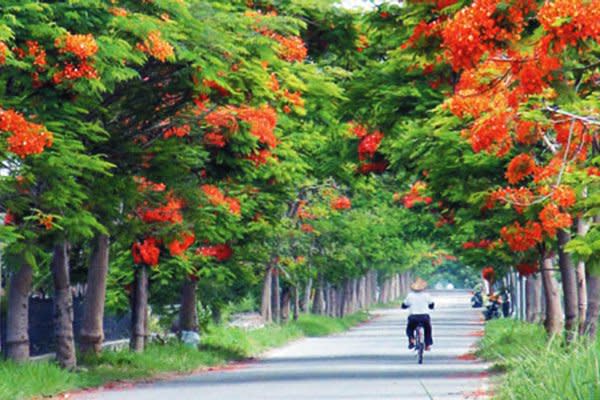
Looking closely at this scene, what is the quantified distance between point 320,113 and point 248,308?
74465 mm

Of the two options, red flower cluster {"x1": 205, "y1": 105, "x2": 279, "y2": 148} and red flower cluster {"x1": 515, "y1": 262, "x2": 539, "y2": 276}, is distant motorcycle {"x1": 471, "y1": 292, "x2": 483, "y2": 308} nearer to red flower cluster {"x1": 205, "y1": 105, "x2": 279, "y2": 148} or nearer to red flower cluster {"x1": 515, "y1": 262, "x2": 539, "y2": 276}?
red flower cluster {"x1": 515, "y1": 262, "x2": 539, "y2": 276}

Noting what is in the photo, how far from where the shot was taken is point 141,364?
29109mm

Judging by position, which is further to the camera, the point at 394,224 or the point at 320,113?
the point at 394,224

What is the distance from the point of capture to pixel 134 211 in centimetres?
2625

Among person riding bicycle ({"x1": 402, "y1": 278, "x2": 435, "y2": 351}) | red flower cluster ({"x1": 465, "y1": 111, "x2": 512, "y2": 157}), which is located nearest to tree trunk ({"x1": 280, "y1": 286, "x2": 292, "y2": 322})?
person riding bicycle ({"x1": 402, "y1": 278, "x2": 435, "y2": 351})

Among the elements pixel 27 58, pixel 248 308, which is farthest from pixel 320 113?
pixel 248 308

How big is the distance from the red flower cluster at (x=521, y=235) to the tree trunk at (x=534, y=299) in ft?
88.9

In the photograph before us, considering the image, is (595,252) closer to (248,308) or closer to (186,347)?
(186,347)

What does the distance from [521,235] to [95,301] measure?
9.54m

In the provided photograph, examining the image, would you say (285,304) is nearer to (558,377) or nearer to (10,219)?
(10,219)

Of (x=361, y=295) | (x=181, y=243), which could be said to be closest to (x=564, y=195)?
(x=181, y=243)

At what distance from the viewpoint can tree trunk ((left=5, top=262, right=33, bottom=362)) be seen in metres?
24.1

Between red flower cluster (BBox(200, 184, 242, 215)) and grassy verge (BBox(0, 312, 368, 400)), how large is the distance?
11.9 feet

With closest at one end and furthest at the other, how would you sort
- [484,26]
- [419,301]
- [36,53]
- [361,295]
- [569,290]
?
[484,26] < [36,53] < [569,290] < [419,301] < [361,295]
